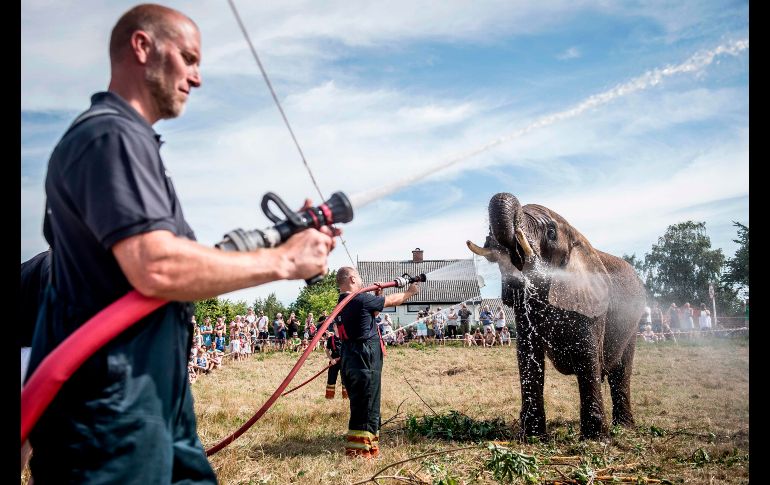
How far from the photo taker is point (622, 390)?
9.91m

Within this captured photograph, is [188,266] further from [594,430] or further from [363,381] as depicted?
[594,430]

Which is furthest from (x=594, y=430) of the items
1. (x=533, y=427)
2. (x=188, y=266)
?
(x=188, y=266)

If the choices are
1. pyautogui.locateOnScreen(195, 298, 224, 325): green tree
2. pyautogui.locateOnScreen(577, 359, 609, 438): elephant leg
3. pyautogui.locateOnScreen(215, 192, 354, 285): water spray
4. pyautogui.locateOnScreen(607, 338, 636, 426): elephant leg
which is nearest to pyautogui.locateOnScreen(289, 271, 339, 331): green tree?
pyautogui.locateOnScreen(195, 298, 224, 325): green tree

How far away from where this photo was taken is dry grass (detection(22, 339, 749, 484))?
6750 millimetres

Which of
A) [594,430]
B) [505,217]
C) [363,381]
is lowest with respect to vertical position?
[594,430]

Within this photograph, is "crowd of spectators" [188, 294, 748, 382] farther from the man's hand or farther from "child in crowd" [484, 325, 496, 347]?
the man's hand

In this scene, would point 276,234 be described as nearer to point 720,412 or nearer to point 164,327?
point 164,327

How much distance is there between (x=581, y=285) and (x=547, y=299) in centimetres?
61

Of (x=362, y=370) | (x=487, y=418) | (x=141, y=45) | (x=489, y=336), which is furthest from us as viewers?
(x=489, y=336)

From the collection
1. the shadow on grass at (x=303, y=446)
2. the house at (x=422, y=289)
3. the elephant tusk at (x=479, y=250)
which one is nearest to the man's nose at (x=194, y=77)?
the shadow on grass at (x=303, y=446)

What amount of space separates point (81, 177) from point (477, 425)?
25.9 feet

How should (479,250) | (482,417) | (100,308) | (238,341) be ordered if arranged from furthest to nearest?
(238,341), (482,417), (479,250), (100,308)

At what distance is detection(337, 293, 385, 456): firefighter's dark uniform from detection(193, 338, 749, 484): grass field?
0.28m
